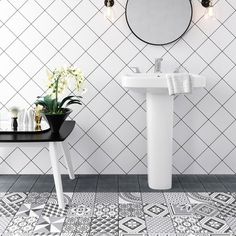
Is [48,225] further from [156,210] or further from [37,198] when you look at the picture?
[156,210]

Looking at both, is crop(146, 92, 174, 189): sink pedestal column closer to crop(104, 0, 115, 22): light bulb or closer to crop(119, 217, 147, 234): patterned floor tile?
crop(119, 217, 147, 234): patterned floor tile

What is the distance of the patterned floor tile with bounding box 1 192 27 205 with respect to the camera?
286 cm

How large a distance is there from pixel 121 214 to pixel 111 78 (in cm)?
121

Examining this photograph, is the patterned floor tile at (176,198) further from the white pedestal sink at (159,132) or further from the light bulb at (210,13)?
the light bulb at (210,13)

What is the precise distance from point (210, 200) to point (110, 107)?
1114 millimetres

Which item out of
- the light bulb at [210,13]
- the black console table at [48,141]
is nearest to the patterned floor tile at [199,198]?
the black console table at [48,141]

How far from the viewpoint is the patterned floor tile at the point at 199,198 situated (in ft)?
9.34

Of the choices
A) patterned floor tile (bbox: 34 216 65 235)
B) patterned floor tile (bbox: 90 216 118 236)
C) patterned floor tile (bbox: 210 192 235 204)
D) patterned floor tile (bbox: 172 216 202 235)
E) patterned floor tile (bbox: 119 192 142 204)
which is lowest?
patterned floor tile (bbox: 210 192 235 204)

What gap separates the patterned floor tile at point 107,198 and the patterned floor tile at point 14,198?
0.54 m

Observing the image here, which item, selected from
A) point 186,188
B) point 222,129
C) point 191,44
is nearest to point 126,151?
point 186,188

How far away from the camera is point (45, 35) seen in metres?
3.32

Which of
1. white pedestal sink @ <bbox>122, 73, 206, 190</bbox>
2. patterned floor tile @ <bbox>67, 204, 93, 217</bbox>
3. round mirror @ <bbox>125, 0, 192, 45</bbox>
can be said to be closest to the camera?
patterned floor tile @ <bbox>67, 204, 93, 217</bbox>

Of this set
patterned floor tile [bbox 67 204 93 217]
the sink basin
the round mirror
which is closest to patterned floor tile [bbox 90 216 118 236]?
Answer: patterned floor tile [bbox 67 204 93 217]

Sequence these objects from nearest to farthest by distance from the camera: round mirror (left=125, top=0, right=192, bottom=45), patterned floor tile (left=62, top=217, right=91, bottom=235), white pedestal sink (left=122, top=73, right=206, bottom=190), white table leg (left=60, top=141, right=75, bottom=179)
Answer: patterned floor tile (left=62, top=217, right=91, bottom=235)
white pedestal sink (left=122, top=73, right=206, bottom=190)
white table leg (left=60, top=141, right=75, bottom=179)
round mirror (left=125, top=0, right=192, bottom=45)
